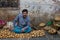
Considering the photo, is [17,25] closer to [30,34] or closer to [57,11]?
[30,34]

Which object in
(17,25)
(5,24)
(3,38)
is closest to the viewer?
(3,38)

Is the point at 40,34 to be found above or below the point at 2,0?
below

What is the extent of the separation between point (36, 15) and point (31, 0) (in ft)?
1.86

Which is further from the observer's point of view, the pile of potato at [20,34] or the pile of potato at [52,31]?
the pile of potato at [52,31]

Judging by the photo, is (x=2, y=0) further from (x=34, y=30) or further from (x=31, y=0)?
(x=34, y=30)

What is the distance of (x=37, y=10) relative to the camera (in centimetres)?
686

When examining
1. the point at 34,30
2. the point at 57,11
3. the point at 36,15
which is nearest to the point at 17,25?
the point at 34,30

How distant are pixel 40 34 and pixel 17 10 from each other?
4.73ft

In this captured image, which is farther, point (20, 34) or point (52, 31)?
point (52, 31)

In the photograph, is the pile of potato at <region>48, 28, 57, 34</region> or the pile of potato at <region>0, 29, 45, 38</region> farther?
the pile of potato at <region>48, 28, 57, 34</region>

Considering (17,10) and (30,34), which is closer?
(30,34)

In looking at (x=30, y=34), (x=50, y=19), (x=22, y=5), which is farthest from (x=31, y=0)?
(x=30, y=34)

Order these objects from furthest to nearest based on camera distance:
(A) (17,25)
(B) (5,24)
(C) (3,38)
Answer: (B) (5,24) < (A) (17,25) < (C) (3,38)

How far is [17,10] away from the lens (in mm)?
6793
